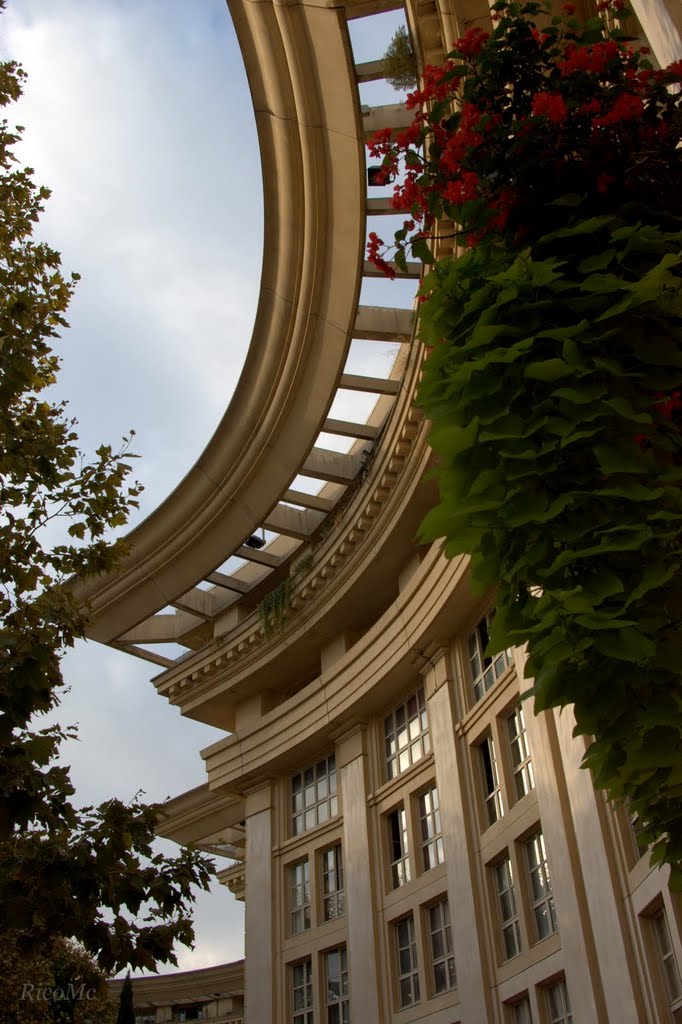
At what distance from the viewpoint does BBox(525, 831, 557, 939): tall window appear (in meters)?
13.2

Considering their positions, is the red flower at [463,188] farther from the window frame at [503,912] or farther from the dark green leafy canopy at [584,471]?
the window frame at [503,912]

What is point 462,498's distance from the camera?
11.0ft

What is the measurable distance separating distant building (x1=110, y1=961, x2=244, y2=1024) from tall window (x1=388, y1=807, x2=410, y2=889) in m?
17.5

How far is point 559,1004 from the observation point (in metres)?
12.5

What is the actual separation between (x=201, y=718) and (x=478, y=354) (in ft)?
69.4

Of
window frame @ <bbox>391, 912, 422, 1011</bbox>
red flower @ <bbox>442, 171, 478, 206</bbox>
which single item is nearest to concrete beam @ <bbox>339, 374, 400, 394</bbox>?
window frame @ <bbox>391, 912, 422, 1011</bbox>

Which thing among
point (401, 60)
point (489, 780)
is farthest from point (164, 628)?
point (401, 60)

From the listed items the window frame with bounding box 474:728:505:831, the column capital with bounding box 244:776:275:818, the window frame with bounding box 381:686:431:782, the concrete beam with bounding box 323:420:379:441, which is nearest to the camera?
the window frame with bounding box 474:728:505:831

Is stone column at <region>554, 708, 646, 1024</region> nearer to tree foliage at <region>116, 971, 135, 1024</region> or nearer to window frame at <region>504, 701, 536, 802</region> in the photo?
window frame at <region>504, 701, 536, 802</region>

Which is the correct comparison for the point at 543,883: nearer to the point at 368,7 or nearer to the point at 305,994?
the point at 305,994

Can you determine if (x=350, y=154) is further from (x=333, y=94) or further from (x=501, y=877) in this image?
(x=501, y=877)

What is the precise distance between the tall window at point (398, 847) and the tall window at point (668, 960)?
6.84 metres

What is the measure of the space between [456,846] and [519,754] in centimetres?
184

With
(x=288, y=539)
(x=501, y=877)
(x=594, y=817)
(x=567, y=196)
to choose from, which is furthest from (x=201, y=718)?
(x=567, y=196)
